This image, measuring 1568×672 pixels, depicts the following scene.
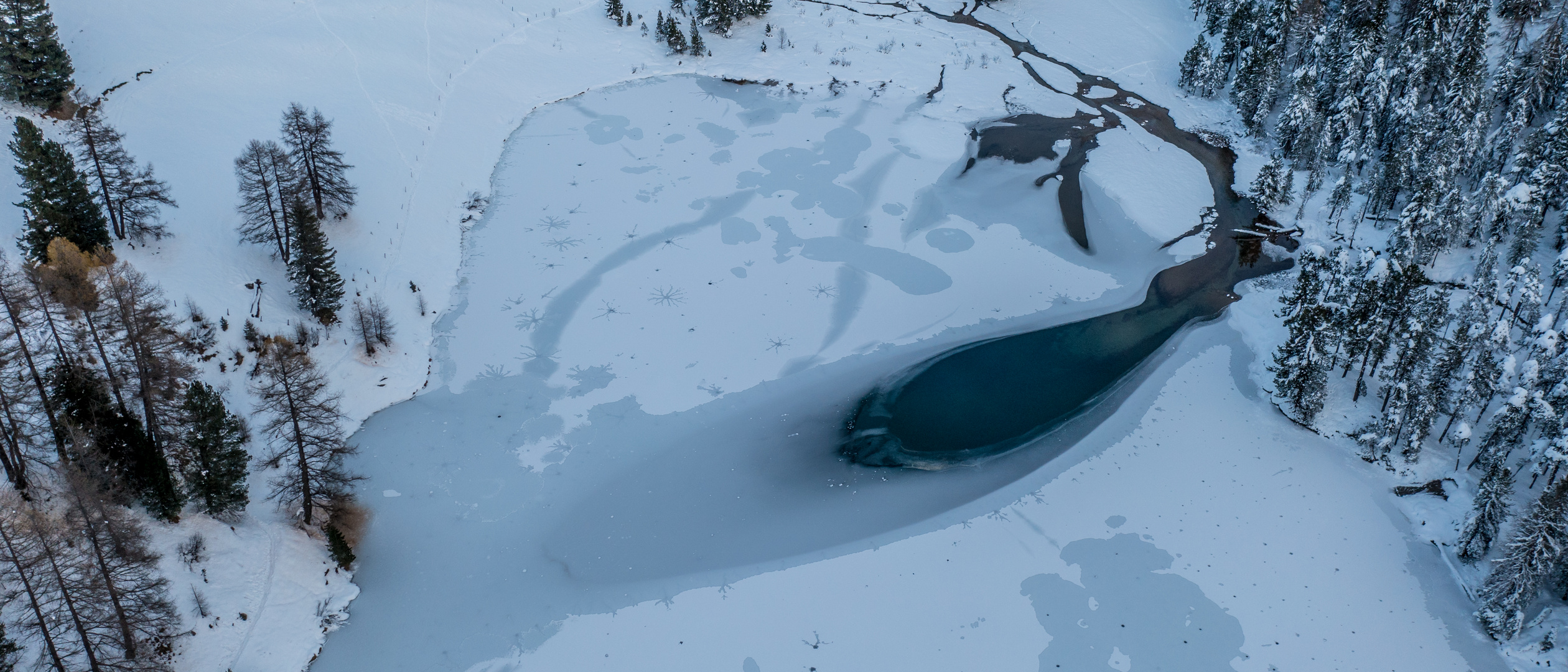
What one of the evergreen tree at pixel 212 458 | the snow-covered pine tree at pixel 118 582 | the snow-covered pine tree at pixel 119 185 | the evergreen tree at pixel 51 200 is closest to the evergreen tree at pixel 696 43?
the snow-covered pine tree at pixel 119 185

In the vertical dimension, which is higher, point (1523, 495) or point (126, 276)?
point (126, 276)

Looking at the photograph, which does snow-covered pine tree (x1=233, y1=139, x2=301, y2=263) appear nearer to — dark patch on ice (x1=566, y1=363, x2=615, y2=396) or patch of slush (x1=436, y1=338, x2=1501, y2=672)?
dark patch on ice (x1=566, y1=363, x2=615, y2=396)

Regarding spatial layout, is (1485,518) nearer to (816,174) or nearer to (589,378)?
(589,378)

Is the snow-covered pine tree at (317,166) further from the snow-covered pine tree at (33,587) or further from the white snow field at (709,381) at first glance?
the snow-covered pine tree at (33,587)

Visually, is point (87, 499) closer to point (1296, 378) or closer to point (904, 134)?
point (1296, 378)

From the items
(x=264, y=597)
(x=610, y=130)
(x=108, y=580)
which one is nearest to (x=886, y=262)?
(x=610, y=130)

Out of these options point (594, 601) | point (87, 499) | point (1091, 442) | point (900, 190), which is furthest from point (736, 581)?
point (900, 190)
